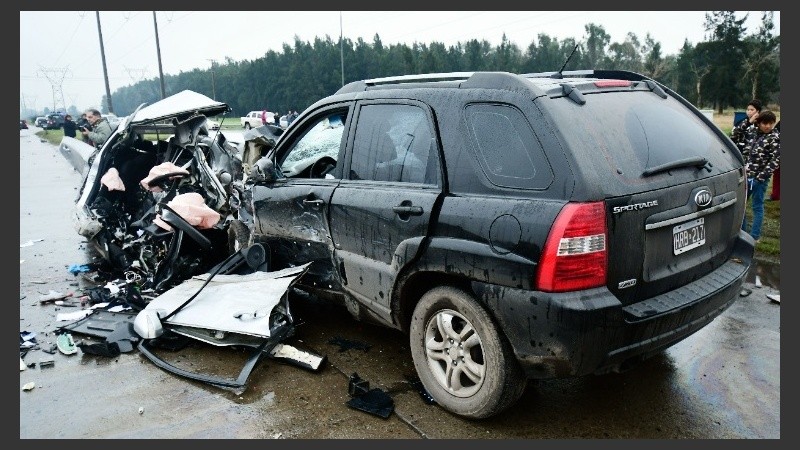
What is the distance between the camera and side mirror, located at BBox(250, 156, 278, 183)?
179 inches

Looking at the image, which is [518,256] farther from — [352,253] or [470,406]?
[352,253]

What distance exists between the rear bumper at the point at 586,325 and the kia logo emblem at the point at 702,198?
1.62ft

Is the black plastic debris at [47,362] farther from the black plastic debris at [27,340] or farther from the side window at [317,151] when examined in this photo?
the side window at [317,151]

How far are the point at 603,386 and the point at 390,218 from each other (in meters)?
1.81

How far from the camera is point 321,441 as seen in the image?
3125 millimetres

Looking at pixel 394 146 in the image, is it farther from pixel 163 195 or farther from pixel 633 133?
pixel 163 195

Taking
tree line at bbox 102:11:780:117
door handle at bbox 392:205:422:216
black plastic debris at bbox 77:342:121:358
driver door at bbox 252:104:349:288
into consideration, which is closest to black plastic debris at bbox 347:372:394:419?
driver door at bbox 252:104:349:288

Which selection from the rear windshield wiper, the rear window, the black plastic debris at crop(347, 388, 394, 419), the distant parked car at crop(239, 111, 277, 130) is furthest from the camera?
the distant parked car at crop(239, 111, 277, 130)

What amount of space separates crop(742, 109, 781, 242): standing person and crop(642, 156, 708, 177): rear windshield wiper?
13.6 feet

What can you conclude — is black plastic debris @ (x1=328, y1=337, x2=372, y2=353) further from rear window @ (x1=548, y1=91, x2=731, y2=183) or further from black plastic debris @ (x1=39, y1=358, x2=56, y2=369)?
rear window @ (x1=548, y1=91, x2=731, y2=183)

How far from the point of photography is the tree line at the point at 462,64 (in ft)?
174

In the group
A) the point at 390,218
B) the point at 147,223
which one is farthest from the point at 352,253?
the point at 147,223

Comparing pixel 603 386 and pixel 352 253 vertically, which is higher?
pixel 352 253

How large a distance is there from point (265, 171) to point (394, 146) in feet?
4.56
